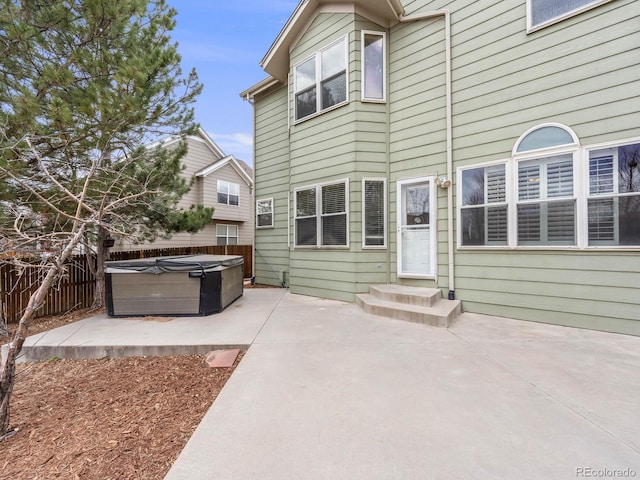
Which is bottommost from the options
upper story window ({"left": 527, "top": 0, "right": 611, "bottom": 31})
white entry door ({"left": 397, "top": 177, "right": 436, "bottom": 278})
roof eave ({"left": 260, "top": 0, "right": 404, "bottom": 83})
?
white entry door ({"left": 397, "top": 177, "right": 436, "bottom": 278})

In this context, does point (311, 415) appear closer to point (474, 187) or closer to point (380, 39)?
point (474, 187)

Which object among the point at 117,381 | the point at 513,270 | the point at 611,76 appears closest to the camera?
the point at 117,381

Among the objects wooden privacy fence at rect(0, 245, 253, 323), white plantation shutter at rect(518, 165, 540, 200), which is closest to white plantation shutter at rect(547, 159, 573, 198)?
white plantation shutter at rect(518, 165, 540, 200)

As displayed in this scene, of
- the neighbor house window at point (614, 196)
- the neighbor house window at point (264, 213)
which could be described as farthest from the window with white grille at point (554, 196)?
the neighbor house window at point (264, 213)

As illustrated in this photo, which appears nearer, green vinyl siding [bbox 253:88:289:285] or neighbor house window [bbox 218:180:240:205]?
green vinyl siding [bbox 253:88:289:285]

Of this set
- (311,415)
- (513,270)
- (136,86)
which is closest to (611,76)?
(513,270)

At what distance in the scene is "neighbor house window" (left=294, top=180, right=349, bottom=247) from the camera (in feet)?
19.0

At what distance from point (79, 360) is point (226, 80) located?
11239 mm

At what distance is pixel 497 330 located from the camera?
396 cm

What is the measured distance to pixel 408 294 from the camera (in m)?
4.74

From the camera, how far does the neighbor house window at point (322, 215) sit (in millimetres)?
5793

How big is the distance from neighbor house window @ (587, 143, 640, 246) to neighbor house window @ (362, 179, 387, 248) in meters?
2.93

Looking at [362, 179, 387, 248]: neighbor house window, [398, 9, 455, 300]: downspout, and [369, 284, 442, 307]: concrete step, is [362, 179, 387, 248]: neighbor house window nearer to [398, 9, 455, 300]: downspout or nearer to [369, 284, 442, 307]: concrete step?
[369, 284, 442, 307]: concrete step

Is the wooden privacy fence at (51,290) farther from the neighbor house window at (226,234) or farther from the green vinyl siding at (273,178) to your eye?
the neighbor house window at (226,234)
